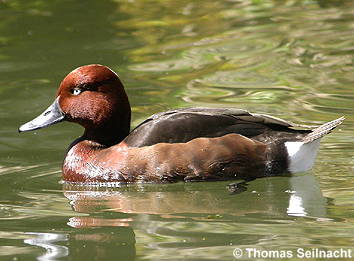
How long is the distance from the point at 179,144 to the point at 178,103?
2213 mm

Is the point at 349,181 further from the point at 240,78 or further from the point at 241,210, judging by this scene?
the point at 240,78

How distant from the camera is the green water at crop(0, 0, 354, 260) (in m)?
6.41

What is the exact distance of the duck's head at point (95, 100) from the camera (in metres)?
8.12

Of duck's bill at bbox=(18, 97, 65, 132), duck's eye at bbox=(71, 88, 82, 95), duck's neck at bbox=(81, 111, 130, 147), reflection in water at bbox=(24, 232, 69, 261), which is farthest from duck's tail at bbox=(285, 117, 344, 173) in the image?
reflection in water at bbox=(24, 232, 69, 261)

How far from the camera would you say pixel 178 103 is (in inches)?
392

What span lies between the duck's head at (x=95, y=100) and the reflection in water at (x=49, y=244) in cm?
178

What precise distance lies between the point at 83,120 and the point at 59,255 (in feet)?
7.50

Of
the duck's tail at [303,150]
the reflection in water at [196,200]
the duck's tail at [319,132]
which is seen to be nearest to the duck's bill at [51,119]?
the reflection in water at [196,200]

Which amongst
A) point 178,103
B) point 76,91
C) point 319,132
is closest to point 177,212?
point 319,132

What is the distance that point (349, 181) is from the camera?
7617 millimetres

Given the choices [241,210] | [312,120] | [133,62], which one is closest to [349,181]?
[241,210]

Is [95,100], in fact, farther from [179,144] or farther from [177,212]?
[177,212]

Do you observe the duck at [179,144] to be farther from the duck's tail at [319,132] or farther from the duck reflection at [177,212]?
the duck reflection at [177,212]

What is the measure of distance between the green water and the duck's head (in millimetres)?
548
